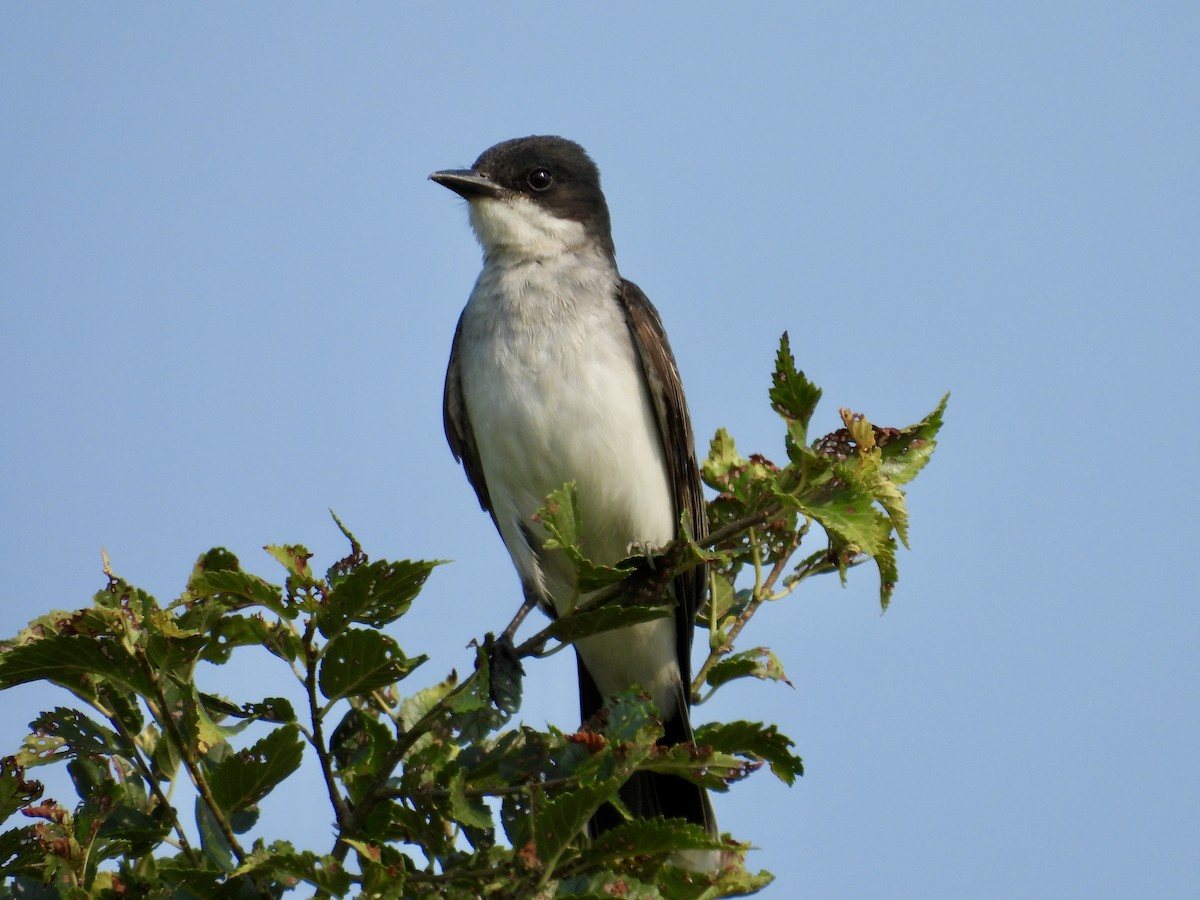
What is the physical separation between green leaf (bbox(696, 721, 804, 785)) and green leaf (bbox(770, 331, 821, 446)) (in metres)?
0.70

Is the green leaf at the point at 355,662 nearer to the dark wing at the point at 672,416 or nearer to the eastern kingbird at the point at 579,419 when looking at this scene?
the eastern kingbird at the point at 579,419

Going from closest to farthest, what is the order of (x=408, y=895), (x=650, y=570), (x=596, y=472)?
(x=408, y=895) → (x=650, y=570) → (x=596, y=472)

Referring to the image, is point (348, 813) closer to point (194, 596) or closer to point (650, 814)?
point (194, 596)

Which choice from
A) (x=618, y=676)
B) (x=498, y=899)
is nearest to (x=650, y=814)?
(x=618, y=676)

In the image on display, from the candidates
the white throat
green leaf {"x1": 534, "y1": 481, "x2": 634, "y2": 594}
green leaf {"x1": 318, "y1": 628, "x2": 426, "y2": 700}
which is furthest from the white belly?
green leaf {"x1": 318, "y1": 628, "x2": 426, "y2": 700}

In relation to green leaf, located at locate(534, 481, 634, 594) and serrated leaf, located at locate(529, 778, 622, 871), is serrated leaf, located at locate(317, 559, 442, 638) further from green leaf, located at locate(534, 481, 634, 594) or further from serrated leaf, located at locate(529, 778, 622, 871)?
serrated leaf, located at locate(529, 778, 622, 871)

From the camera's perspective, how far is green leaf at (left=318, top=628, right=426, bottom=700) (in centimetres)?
295

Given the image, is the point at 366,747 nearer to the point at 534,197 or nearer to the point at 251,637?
the point at 251,637

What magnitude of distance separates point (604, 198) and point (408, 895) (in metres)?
3.83

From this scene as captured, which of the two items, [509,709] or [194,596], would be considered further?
[509,709]

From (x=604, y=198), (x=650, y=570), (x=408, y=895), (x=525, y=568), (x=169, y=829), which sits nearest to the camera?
(x=408, y=895)

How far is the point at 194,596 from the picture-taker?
294 centimetres

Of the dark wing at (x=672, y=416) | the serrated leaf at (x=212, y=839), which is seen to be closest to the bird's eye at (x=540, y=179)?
the dark wing at (x=672, y=416)

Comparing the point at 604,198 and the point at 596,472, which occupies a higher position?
the point at 604,198
